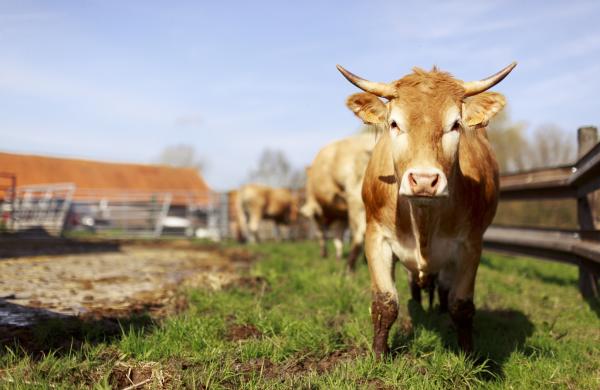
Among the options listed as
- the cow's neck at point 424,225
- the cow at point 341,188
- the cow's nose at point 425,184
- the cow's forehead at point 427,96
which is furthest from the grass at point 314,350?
the cow at point 341,188

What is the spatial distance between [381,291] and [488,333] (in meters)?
1.21

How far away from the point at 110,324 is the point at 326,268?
→ 360cm

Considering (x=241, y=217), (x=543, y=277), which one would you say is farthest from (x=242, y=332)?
(x=241, y=217)

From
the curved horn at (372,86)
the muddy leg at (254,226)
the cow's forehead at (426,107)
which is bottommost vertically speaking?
the muddy leg at (254,226)

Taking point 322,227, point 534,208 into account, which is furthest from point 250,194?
point 534,208

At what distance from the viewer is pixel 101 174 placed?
44.6 metres

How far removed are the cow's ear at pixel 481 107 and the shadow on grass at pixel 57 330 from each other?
2.74 m

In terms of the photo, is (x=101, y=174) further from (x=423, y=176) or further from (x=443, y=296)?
(x=423, y=176)

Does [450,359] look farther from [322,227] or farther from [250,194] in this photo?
[250,194]

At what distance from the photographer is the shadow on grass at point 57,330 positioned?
3.22 metres

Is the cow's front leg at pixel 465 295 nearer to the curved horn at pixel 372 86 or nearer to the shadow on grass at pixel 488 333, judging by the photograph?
the shadow on grass at pixel 488 333

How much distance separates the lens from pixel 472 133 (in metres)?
4.19

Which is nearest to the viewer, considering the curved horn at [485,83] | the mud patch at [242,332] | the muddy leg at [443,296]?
the curved horn at [485,83]

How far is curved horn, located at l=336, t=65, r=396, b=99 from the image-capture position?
10.4ft
